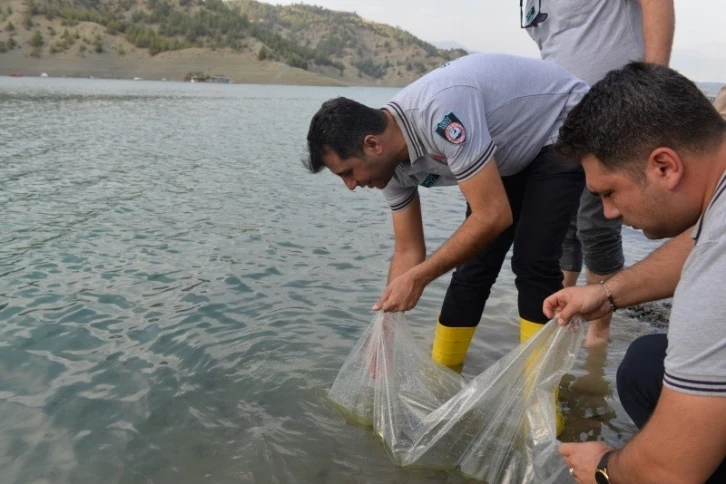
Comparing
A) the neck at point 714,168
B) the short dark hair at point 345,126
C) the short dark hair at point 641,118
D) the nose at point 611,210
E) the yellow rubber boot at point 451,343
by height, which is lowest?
the yellow rubber boot at point 451,343

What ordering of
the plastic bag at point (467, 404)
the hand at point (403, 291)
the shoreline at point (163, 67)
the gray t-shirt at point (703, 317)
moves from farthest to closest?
the shoreline at point (163, 67) < the hand at point (403, 291) < the plastic bag at point (467, 404) < the gray t-shirt at point (703, 317)

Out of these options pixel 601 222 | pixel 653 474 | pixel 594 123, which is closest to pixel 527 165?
pixel 601 222

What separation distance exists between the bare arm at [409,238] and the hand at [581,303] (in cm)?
102

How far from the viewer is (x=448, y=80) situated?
2689mm

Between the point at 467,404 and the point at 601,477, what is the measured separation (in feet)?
2.88

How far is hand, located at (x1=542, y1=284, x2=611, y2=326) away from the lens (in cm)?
236

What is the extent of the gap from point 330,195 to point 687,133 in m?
8.44

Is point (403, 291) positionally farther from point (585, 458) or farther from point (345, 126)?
point (585, 458)

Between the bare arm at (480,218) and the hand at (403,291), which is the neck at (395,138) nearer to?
the bare arm at (480,218)

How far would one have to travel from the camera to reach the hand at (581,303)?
2359mm

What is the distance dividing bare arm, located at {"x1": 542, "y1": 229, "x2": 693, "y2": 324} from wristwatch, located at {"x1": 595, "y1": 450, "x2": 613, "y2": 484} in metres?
0.67

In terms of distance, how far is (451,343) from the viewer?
3.52 meters

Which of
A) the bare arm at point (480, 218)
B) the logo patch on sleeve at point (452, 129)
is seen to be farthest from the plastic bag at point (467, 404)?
the logo patch on sleeve at point (452, 129)

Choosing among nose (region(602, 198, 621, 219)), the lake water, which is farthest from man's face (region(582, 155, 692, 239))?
the lake water
